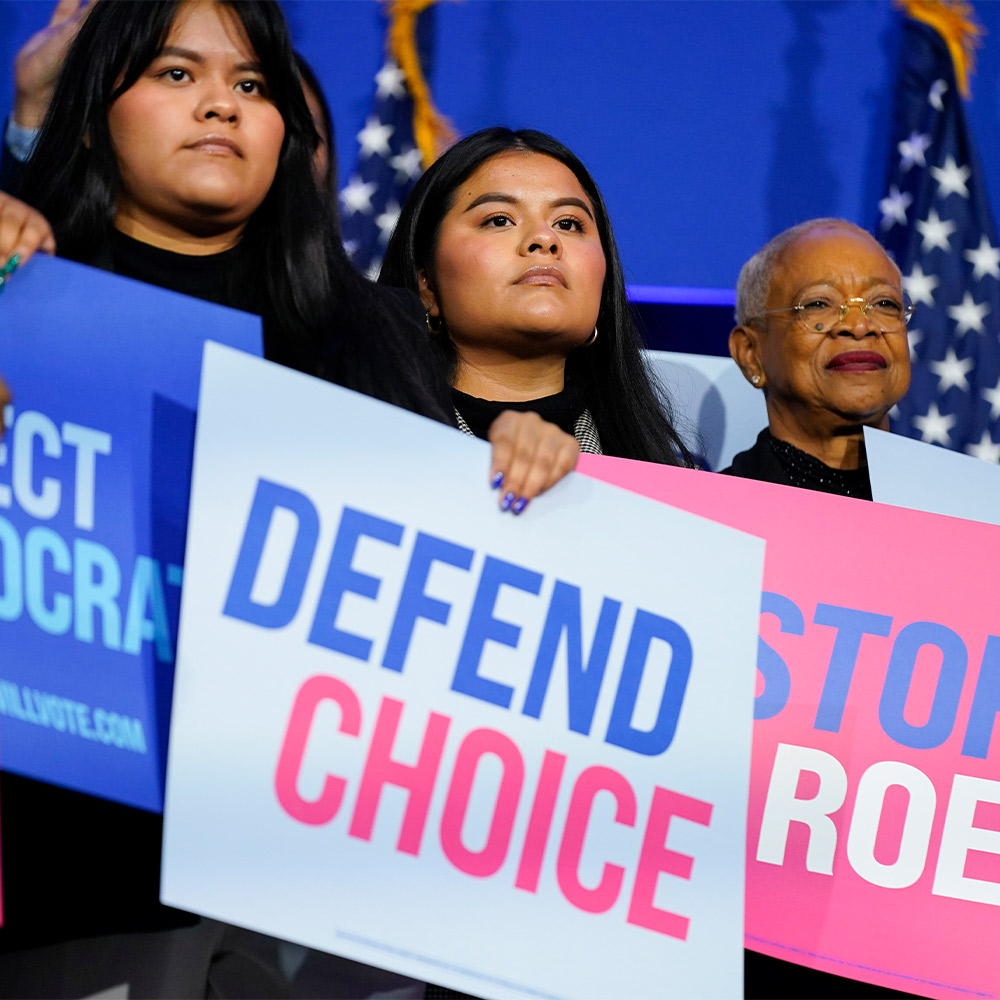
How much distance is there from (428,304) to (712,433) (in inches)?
41.7

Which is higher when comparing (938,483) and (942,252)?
(942,252)

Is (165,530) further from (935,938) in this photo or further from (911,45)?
(911,45)

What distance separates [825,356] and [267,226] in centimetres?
103

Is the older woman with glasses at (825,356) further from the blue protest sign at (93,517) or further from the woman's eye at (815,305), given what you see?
the blue protest sign at (93,517)

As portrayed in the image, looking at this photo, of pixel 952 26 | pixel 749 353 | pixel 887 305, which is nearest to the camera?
pixel 887 305

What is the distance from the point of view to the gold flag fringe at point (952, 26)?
13.1 ft

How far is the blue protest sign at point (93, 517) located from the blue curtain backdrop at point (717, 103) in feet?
9.83

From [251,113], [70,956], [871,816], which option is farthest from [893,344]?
[70,956]

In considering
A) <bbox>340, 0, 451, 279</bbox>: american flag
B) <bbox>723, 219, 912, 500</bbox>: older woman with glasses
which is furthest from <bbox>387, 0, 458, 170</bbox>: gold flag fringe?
<bbox>723, 219, 912, 500</bbox>: older woman with glasses

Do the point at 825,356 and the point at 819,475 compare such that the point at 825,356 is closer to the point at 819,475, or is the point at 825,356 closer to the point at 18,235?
the point at 819,475

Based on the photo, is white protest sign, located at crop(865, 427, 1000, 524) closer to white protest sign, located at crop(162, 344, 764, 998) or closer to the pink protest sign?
the pink protest sign

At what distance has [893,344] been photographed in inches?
86.0

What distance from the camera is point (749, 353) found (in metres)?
2.34

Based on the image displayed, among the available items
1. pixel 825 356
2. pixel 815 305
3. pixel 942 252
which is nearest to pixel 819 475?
pixel 825 356
